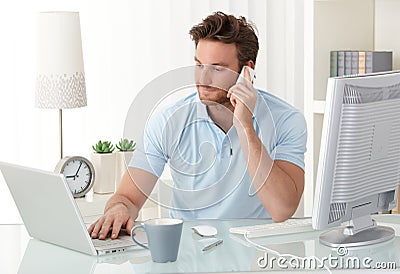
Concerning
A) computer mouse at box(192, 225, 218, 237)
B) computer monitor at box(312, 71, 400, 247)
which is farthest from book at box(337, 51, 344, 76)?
computer mouse at box(192, 225, 218, 237)

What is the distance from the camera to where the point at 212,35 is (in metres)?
2.33

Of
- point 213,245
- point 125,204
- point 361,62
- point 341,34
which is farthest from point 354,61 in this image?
point 213,245

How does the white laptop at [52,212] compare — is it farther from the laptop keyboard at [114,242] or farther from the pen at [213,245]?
the pen at [213,245]

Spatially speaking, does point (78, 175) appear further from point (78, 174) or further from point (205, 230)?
point (205, 230)

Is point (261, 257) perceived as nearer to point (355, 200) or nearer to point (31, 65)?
point (355, 200)

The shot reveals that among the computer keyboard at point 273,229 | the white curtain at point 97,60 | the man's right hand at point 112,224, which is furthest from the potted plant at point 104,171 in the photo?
the computer keyboard at point 273,229

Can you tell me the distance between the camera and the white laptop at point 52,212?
69.6 inches

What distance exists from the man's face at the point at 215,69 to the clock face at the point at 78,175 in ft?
3.41

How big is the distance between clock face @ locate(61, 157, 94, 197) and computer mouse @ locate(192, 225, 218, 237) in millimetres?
1315

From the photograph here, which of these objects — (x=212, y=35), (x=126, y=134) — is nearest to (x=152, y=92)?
(x=126, y=134)

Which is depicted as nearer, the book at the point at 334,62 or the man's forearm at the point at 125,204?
the man's forearm at the point at 125,204

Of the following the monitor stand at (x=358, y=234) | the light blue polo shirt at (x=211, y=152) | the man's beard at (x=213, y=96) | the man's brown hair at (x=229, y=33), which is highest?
the man's brown hair at (x=229, y=33)

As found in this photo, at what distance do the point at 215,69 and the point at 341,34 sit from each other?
152 centimetres

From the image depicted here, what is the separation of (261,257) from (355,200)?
29 cm
